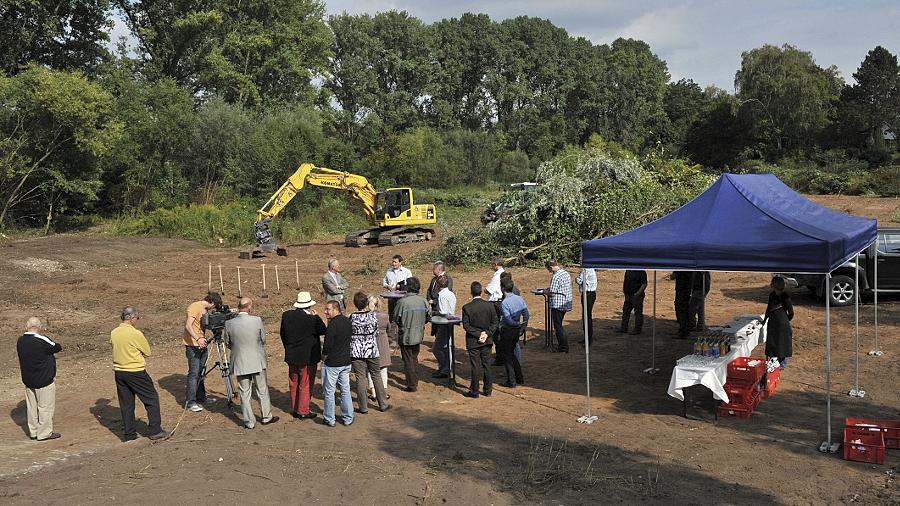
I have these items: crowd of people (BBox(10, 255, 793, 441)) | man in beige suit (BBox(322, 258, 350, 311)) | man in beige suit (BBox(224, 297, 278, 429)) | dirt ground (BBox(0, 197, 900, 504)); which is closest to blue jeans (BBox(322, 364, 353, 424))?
crowd of people (BBox(10, 255, 793, 441))

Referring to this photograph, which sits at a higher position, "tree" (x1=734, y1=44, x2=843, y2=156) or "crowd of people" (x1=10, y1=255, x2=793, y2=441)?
"tree" (x1=734, y1=44, x2=843, y2=156)

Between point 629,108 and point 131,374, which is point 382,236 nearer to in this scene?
point 131,374

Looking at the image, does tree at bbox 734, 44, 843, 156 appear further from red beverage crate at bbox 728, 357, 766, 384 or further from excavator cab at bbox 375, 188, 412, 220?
red beverage crate at bbox 728, 357, 766, 384

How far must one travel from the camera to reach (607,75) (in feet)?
267

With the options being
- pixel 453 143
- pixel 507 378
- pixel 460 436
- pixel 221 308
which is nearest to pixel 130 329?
pixel 221 308

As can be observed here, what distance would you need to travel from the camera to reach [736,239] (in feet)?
31.2

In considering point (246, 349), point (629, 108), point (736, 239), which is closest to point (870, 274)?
point (736, 239)

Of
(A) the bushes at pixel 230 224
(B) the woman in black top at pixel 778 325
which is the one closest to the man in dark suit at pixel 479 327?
(B) the woman in black top at pixel 778 325

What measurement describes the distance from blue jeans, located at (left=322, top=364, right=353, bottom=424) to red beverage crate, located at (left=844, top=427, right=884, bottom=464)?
5825 millimetres

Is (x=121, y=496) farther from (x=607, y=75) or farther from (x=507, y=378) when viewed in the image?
(x=607, y=75)

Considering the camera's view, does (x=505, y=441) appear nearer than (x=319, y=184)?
Yes

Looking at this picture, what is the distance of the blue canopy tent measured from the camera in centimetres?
898

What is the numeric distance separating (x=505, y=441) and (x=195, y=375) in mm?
4492

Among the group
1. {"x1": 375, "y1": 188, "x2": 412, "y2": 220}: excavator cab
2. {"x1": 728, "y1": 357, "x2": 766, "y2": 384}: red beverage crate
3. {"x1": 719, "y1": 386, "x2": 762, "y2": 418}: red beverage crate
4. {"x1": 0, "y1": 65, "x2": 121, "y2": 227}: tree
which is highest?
{"x1": 0, "y1": 65, "x2": 121, "y2": 227}: tree
